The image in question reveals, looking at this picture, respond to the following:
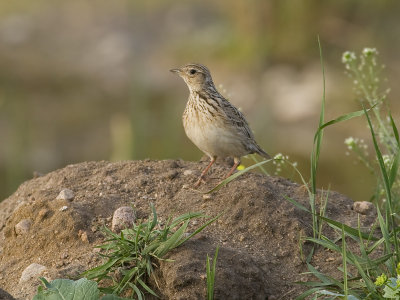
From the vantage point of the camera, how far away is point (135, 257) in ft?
14.0

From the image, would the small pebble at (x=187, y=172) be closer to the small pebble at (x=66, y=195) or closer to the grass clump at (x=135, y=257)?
the small pebble at (x=66, y=195)

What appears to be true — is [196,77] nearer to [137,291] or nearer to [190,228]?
[190,228]

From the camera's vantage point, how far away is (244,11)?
1730 cm

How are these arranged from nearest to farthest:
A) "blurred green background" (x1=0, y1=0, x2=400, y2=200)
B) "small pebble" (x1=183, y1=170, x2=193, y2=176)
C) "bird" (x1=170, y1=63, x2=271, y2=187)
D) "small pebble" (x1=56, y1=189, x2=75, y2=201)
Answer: "small pebble" (x1=56, y1=189, x2=75, y2=201), "small pebble" (x1=183, y1=170, x2=193, y2=176), "bird" (x1=170, y1=63, x2=271, y2=187), "blurred green background" (x1=0, y1=0, x2=400, y2=200)

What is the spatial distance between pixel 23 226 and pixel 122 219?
2.09ft

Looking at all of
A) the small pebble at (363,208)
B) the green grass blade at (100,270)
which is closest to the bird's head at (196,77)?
the small pebble at (363,208)

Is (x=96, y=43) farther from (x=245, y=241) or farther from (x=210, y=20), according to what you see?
(x=245, y=241)

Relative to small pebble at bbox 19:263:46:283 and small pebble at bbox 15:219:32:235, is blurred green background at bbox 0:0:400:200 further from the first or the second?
small pebble at bbox 19:263:46:283

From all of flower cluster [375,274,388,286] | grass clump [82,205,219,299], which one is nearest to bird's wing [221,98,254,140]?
grass clump [82,205,219,299]

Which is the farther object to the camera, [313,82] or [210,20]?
[210,20]

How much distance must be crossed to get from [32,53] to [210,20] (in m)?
4.40

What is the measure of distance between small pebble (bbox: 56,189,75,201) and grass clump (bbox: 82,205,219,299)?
96 centimetres

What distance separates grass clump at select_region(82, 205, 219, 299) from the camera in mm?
4215

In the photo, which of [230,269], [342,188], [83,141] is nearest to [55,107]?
[83,141]
